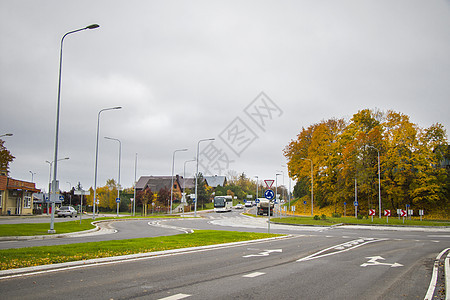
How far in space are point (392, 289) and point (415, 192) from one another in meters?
43.9

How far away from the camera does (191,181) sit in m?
125

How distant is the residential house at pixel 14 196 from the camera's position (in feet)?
172

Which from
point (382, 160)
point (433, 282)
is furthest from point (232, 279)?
point (382, 160)

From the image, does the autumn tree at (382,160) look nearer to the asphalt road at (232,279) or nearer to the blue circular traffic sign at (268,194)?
the blue circular traffic sign at (268,194)

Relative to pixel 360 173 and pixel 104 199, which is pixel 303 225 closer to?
pixel 360 173

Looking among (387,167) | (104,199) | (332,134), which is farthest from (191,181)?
(387,167)

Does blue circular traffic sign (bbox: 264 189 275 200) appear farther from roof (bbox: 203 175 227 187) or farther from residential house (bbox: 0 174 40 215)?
roof (bbox: 203 175 227 187)

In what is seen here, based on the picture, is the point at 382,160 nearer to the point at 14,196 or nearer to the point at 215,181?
the point at 14,196

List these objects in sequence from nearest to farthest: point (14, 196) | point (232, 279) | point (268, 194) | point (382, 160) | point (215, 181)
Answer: point (232, 279)
point (268, 194)
point (382, 160)
point (14, 196)
point (215, 181)

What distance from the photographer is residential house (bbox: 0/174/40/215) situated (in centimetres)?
5228

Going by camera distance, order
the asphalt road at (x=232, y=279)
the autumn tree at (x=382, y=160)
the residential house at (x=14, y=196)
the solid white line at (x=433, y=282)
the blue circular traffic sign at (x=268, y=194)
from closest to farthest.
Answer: the asphalt road at (x=232, y=279) < the solid white line at (x=433, y=282) < the blue circular traffic sign at (x=268, y=194) < the autumn tree at (x=382, y=160) < the residential house at (x=14, y=196)

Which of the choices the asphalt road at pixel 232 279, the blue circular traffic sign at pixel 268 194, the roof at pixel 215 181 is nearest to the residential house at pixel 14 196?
the blue circular traffic sign at pixel 268 194

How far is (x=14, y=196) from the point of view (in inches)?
2205

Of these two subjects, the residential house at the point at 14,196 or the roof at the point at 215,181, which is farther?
the roof at the point at 215,181
